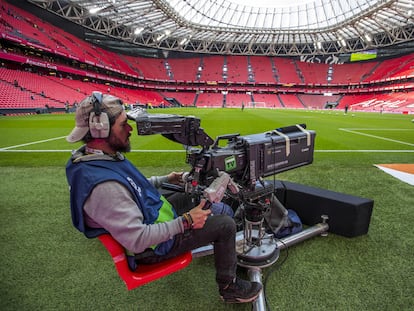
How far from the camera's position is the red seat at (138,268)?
129cm

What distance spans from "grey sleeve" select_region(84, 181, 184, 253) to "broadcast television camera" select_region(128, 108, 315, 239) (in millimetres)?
332

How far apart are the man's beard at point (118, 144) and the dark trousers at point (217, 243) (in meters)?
0.63

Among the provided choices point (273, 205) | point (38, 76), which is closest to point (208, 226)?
point (273, 205)

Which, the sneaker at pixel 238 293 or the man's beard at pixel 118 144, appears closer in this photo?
the man's beard at pixel 118 144

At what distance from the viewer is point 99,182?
117 centimetres

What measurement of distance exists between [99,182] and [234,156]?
846mm

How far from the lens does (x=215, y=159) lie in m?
1.50

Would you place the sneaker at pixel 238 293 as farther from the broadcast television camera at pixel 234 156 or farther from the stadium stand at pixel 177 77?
the stadium stand at pixel 177 77

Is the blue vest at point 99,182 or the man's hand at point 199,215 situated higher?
the blue vest at point 99,182

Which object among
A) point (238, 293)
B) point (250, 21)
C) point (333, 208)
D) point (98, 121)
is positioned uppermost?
point (250, 21)

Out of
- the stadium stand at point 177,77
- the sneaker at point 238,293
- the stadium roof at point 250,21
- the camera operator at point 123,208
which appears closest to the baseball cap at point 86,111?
the camera operator at point 123,208

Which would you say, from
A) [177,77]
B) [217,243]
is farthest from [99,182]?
[177,77]

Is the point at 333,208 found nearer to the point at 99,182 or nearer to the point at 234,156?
the point at 234,156

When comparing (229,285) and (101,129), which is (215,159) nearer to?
(101,129)
